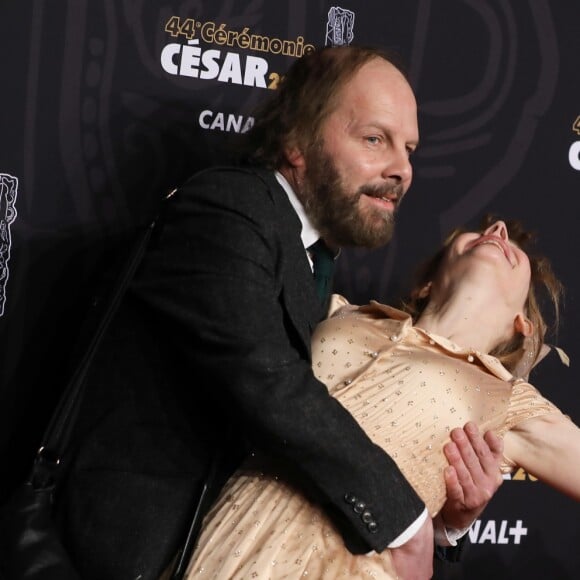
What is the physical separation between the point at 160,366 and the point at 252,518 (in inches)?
11.4

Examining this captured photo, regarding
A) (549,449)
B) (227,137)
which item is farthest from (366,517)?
(227,137)

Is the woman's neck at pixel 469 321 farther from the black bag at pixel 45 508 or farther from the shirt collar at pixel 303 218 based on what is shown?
the black bag at pixel 45 508

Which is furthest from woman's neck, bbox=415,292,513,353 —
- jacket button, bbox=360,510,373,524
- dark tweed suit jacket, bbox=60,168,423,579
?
jacket button, bbox=360,510,373,524

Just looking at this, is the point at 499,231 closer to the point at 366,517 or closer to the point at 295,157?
the point at 295,157

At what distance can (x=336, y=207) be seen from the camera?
73.0 inches

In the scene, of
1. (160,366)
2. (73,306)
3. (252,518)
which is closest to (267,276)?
(160,366)

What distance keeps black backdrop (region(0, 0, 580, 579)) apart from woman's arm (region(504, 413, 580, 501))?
24.8 inches

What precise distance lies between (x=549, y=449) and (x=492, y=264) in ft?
1.34

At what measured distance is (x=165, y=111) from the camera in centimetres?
217

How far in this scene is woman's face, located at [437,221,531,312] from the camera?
82.4 inches

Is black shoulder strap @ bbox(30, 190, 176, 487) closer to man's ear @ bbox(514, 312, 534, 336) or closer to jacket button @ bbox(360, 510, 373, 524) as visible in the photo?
jacket button @ bbox(360, 510, 373, 524)

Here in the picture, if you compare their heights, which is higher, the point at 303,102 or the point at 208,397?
the point at 303,102

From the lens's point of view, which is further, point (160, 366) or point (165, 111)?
point (165, 111)

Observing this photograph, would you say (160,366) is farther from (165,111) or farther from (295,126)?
(165,111)
